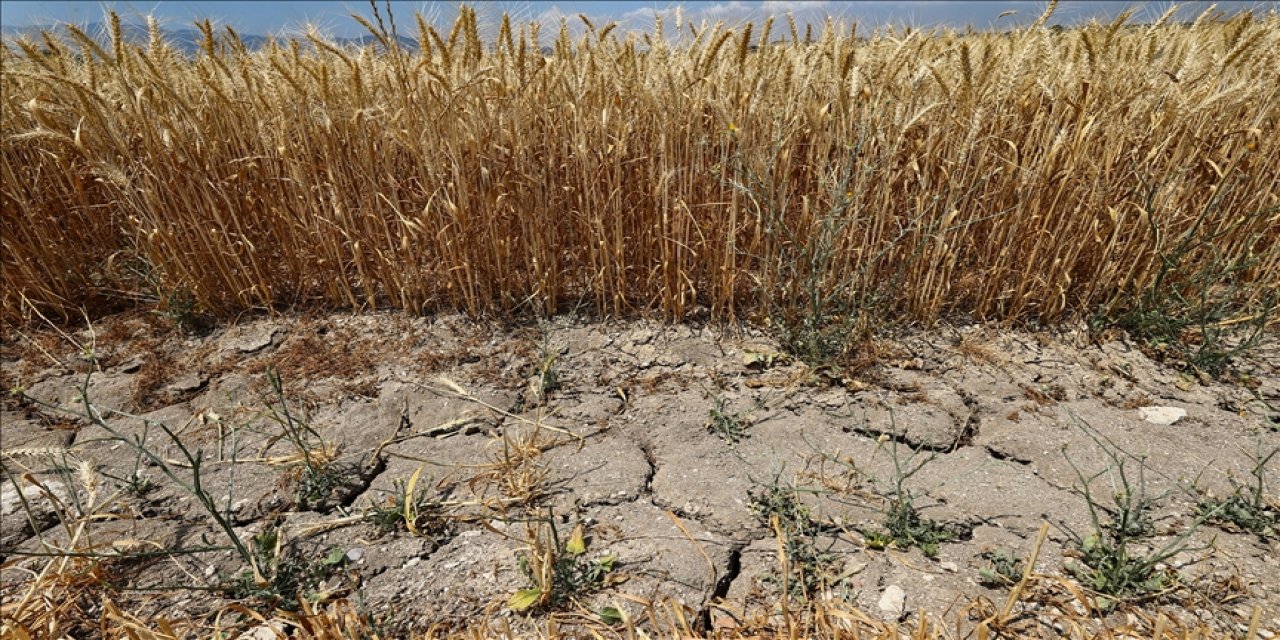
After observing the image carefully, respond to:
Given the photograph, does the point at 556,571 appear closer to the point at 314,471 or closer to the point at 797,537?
the point at 797,537

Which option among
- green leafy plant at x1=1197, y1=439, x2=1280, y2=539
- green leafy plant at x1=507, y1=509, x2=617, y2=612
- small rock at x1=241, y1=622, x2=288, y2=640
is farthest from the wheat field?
small rock at x1=241, y1=622, x2=288, y2=640

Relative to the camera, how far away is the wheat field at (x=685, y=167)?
2486 mm

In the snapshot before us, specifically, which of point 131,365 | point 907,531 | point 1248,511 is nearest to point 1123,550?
point 907,531

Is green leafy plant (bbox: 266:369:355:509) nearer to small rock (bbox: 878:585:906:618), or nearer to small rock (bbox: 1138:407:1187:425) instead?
small rock (bbox: 878:585:906:618)

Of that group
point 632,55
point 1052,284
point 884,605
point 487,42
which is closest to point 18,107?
point 487,42

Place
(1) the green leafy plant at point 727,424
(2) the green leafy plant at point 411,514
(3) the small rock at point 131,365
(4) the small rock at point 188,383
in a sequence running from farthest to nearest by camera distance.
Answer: (3) the small rock at point 131,365, (4) the small rock at point 188,383, (1) the green leafy plant at point 727,424, (2) the green leafy plant at point 411,514

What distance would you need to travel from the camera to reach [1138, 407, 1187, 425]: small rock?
7.28 ft

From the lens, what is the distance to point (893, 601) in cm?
152

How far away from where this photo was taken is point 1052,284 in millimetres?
2734

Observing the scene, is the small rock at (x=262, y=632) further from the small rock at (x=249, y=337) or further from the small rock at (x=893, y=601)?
the small rock at (x=249, y=337)

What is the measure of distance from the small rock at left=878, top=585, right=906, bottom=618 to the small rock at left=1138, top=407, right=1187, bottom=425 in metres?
1.34

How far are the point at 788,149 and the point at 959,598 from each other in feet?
5.51

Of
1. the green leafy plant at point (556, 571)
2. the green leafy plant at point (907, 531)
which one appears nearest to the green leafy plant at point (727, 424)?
the green leafy plant at point (907, 531)

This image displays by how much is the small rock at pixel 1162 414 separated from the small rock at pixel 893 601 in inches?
52.9
